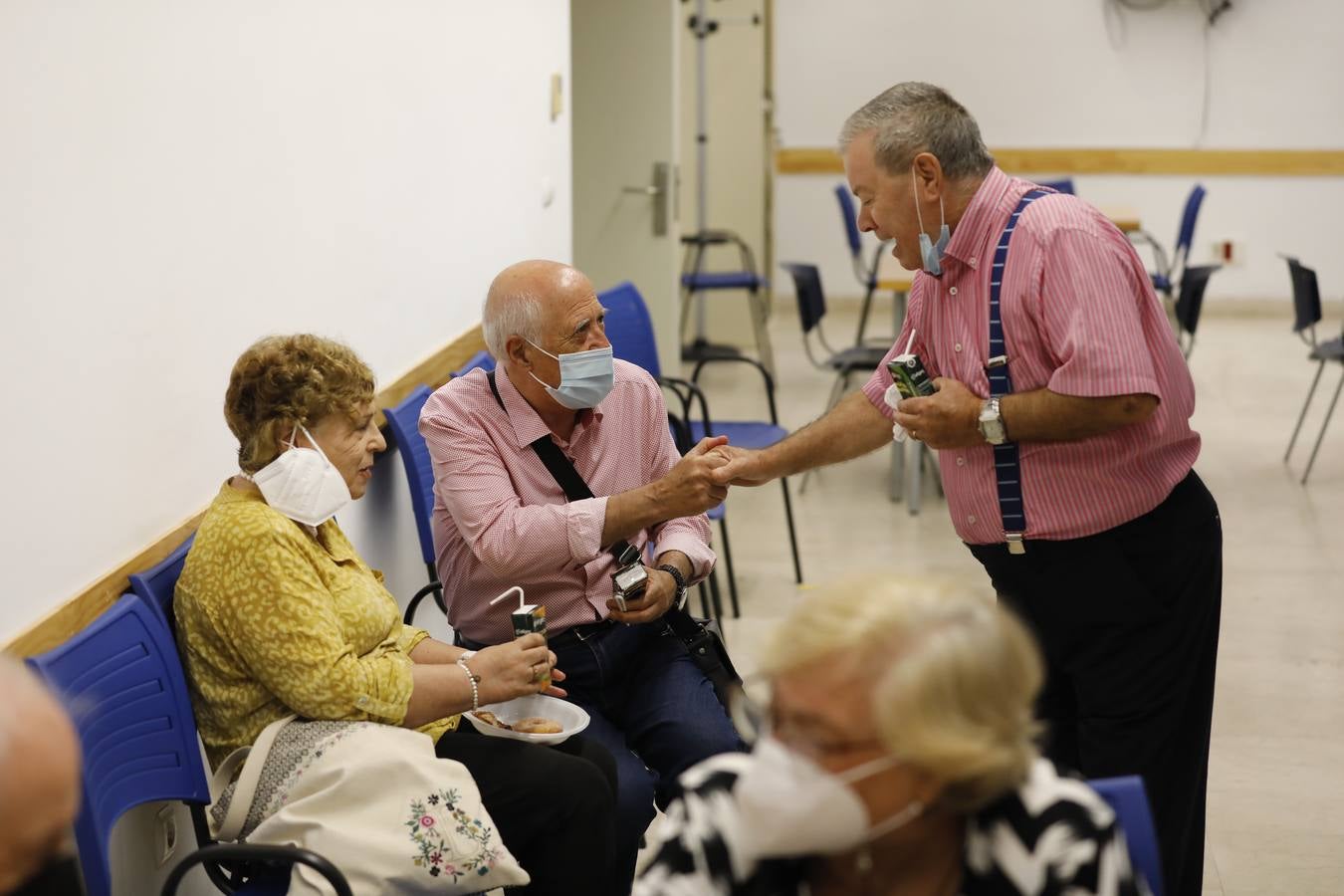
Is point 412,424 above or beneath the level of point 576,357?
beneath

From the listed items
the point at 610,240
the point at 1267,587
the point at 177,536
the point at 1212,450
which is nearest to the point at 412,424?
the point at 177,536

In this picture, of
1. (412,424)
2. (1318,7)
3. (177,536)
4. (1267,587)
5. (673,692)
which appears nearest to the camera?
(177,536)

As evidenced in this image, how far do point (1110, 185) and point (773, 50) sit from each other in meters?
2.70

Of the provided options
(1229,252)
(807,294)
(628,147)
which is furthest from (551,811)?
(1229,252)

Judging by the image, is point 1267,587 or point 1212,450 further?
point 1212,450

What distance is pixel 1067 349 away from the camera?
2090 mm

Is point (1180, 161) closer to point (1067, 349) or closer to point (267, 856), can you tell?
point (1067, 349)

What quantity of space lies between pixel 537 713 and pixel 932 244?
1.03 meters

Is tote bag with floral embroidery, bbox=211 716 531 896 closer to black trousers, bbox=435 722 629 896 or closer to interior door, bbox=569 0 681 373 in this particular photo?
black trousers, bbox=435 722 629 896

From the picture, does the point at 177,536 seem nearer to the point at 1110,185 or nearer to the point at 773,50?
the point at 773,50

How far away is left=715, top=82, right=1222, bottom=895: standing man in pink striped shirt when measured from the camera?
2119 mm

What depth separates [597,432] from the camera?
259 cm

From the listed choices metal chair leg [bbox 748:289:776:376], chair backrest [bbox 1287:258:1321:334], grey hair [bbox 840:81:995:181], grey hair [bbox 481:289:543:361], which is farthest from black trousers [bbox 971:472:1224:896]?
metal chair leg [bbox 748:289:776:376]

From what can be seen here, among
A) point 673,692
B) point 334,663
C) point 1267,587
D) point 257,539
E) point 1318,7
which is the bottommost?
point 1267,587
